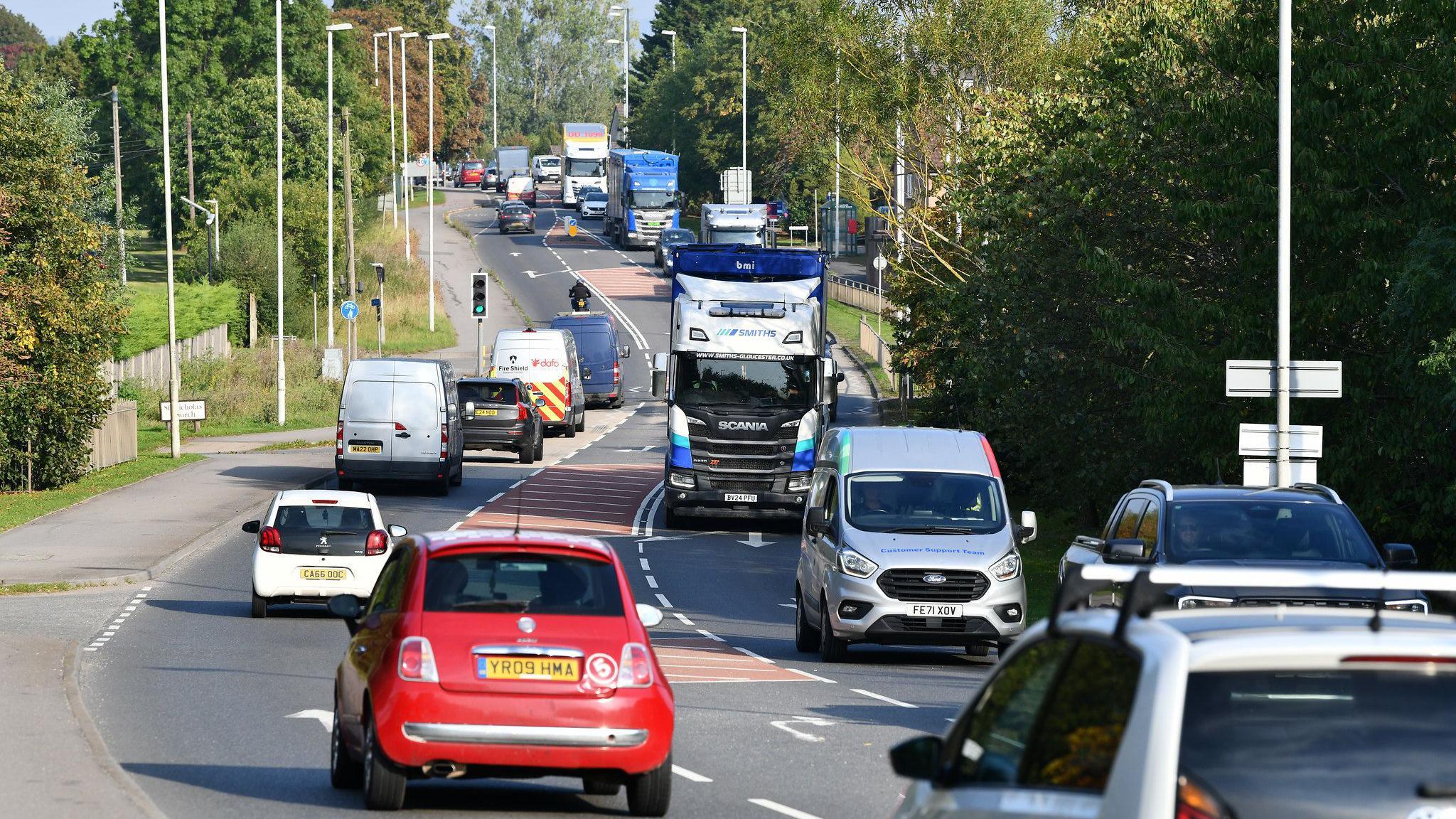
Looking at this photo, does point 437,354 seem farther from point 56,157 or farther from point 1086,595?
point 1086,595

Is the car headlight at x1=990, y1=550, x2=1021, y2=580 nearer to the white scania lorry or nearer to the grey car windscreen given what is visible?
the grey car windscreen

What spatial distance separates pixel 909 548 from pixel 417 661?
9454 mm

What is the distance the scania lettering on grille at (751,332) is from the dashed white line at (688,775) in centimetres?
1974

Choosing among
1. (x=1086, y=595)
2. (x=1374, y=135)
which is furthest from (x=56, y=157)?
(x=1086, y=595)

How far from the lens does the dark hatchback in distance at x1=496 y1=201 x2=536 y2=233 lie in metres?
116

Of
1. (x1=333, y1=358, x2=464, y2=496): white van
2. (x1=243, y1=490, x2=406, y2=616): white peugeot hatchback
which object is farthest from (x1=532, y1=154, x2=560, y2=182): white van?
(x1=243, y1=490, x2=406, y2=616): white peugeot hatchback

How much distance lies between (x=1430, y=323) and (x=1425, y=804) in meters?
17.5

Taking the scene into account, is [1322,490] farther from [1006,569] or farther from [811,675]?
[811,675]

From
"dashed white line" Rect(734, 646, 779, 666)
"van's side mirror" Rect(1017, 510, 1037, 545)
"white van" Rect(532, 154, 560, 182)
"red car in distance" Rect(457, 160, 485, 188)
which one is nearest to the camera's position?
Result: "dashed white line" Rect(734, 646, 779, 666)

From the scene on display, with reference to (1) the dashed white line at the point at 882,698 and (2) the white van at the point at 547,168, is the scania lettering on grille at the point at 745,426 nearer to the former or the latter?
(1) the dashed white line at the point at 882,698

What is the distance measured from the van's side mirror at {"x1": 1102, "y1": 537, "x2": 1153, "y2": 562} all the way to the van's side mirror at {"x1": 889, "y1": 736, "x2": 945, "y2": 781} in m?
8.47

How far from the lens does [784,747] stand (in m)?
13.3

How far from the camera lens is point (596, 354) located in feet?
199

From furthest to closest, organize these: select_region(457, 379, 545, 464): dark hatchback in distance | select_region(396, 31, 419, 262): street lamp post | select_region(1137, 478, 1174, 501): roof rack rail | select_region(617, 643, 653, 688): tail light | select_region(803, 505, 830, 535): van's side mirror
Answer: select_region(396, 31, 419, 262): street lamp post
select_region(457, 379, 545, 464): dark hatchback in distance
select_region(803, 505, 830, 535): van's side mirror
select_region(1137, 478, 1174, 501): roof rack rail
select_region(617, 643, 653, 688): tail light
